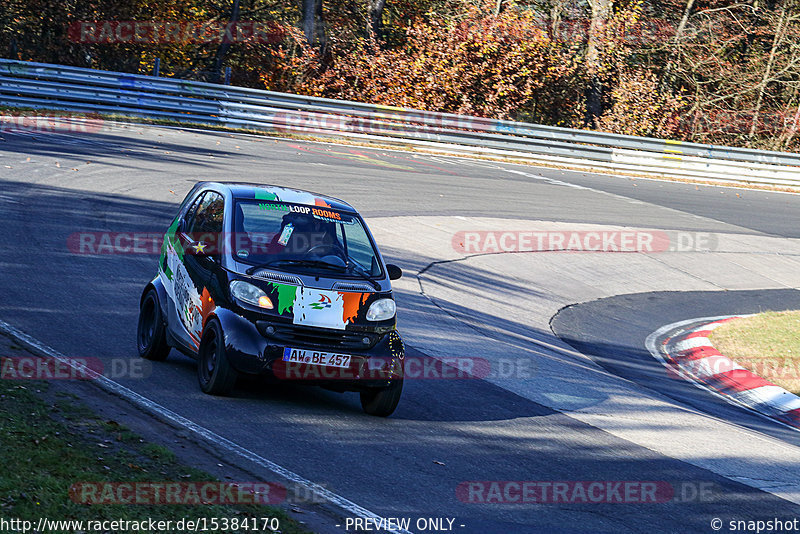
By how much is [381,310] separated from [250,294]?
41.3 inches

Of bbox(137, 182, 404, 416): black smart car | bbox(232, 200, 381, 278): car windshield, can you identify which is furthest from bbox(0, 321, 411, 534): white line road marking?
bbox(232, 200, 381, 278): car windshield

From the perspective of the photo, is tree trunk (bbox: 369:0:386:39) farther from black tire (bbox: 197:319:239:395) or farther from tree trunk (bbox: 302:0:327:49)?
black tire (bbox: 197:319:239:395)

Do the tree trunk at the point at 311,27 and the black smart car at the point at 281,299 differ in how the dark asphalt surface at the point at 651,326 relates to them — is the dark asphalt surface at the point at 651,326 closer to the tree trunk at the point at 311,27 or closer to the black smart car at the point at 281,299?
the black smart car at the point at 281,299

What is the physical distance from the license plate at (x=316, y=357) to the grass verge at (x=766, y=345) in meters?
6.53

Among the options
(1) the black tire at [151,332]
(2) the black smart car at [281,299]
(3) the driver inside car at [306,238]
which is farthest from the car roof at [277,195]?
(1) the black tire at [151,332]

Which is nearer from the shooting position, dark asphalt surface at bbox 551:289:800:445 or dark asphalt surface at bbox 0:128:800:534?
dark asphalt surface at bbox 0:128:800:534

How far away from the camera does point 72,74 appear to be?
934 inches

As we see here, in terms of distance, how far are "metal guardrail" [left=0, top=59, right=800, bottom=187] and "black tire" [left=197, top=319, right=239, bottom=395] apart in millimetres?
17966

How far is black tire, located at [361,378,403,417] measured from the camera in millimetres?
7305

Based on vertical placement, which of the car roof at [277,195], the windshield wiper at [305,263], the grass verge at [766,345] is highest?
the car roof at [277,195]

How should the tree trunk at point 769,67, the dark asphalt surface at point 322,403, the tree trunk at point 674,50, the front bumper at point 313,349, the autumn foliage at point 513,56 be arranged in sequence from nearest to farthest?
1. the dark asphalt surface at point 322,403
2. the front bumper at point 313,349
3. the autumn foliage at point 513,56
4. the tree trunk at point 769,67
5. the tree trunk at point 674,50

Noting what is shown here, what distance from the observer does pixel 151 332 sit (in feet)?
26.7

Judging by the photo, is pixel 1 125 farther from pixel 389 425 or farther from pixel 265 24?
pixel 389 425

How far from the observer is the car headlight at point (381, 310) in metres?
7.30
